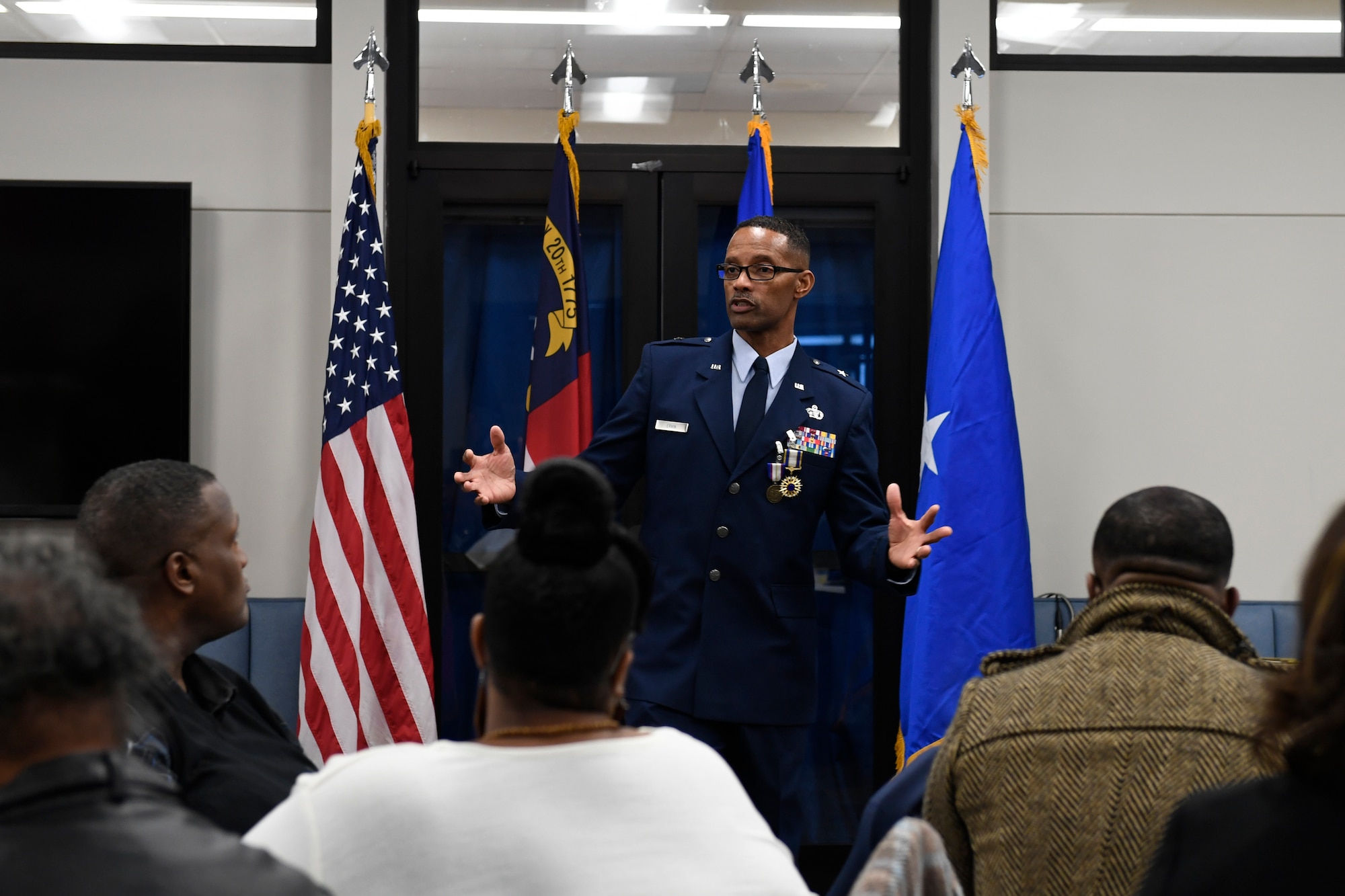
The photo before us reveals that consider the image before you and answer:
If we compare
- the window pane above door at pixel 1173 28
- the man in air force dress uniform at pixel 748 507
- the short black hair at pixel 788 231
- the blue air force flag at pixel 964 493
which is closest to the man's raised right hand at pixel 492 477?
the man in air force dress uniform at pixel 748 507

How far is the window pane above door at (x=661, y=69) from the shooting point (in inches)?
157

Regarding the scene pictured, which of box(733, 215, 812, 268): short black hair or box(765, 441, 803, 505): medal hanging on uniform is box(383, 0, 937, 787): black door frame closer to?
box(733, 215, 812, 268): short black hair

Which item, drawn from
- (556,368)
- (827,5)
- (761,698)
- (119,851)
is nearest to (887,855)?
(119,851)

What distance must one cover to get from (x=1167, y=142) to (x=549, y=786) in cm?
363

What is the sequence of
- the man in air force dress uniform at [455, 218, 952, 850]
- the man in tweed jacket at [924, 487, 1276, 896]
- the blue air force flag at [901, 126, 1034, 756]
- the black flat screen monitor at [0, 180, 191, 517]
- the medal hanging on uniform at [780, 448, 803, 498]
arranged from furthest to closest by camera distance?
the black flat screen monitor at [0, 180, 191, 517] → the blue air force flag at [901, 126, 1034, 756] → the medal hanging on uniform at [780, 448, 803, 498] → the man in air force dress uniform at [455, 218, 952, 850] → the man in tweed jacket at [924, 487, 1276, 896]

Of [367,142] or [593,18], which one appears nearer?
[367,142]

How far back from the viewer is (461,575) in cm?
400

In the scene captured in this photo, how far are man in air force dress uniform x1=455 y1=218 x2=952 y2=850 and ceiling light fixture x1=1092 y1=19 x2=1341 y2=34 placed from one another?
1831 mm

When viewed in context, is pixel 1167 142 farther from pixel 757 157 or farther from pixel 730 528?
pixel 730 528

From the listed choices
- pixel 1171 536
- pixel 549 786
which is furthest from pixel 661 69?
pixel 549 786

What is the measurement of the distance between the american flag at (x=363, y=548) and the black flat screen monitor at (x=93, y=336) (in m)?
0.56

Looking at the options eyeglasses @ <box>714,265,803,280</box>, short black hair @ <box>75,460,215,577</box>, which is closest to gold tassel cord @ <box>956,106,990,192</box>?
eyeglasses @ <box>714,265,803,280</box>

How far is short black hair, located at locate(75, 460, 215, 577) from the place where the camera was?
182 centimetres

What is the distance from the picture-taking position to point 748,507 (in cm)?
285
